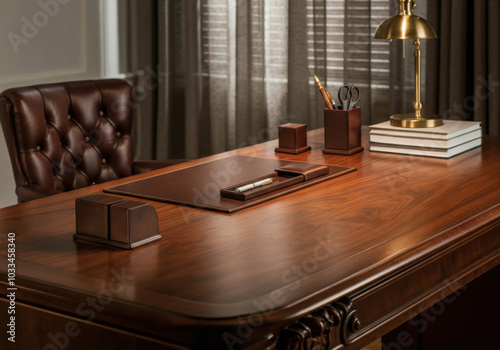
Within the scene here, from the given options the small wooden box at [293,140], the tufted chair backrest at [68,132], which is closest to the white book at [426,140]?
the small wooden box at [293,140]

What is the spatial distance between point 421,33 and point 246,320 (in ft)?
5.03

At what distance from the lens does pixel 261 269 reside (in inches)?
54.4

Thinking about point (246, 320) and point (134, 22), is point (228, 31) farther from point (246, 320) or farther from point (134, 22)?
point (246, 320)

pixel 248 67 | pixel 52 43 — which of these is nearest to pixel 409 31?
pixel 248 67

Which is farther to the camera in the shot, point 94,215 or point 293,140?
point 293,140

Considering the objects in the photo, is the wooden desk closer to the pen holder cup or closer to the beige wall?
the pen holder cup

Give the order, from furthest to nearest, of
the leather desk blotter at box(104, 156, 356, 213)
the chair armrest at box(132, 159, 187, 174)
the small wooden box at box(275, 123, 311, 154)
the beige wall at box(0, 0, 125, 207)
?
the beige wall at box(0, 0, 125, 207)
the chair armrest at box(132, 159, 187, 174)
the small wooden box at box(275, 123, 311, 154)
the leather desk blotter at box(104, 156, 356, 213)

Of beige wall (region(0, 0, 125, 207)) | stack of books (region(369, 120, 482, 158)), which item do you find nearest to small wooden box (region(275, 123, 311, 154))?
stack of books (region(369, 120, 482, 158))

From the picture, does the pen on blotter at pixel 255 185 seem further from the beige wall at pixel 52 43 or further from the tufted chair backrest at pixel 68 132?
the beige wall at pixel 52 43

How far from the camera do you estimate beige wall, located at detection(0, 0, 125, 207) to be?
12.9 feet

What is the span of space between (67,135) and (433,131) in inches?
50.5

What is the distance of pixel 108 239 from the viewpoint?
153 centimetres

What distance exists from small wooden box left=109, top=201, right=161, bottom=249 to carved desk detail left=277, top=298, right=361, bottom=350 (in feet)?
1.33

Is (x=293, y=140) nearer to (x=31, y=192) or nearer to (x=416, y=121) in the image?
(x=416, y=121)
